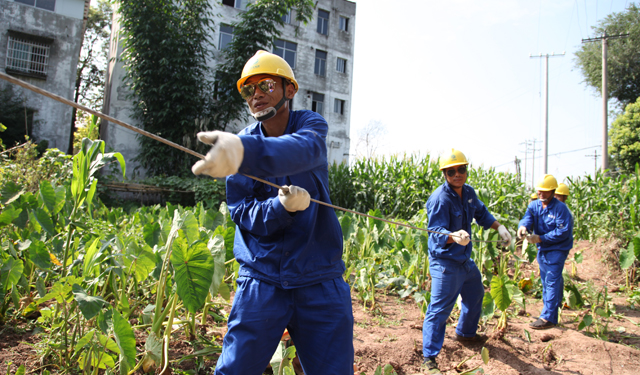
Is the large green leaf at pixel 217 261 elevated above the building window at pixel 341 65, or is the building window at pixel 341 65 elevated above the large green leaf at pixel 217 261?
the building window at pixel 341 65

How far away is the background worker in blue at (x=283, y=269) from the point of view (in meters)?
1.77

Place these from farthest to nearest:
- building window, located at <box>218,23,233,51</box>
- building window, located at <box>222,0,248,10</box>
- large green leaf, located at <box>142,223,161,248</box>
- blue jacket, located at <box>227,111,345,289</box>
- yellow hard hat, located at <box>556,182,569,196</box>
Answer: building window, located at <box>222,0,248,10</box> < building window, located at <box>218,23,233,51</box> < yellow hard hat, located at <box>556,182,569,196</box> < large green leaf, located at <box>142,223,161,248</box> < blue jacket, located at <box>227,111,345,289</box>

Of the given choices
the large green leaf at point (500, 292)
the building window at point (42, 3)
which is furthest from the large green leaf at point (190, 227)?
the building window at point (42, 3)

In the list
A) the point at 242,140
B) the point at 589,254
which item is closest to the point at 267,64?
the point at 242,140

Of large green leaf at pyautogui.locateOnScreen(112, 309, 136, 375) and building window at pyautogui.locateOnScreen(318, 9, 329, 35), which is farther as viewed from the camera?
building window at pyautogui.locateOnScreen(318, 9, 329, 35)

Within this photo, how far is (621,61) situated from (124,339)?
34.0 meters

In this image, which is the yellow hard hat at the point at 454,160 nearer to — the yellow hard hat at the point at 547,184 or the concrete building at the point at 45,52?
the yellow hard hat at the point at 547,184

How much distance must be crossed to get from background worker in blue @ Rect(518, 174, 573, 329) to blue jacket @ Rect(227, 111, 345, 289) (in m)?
3.46

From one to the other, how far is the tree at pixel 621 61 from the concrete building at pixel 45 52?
30.2 m

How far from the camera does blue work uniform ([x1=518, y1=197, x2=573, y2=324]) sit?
439 cm

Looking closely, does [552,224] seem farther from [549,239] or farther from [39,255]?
[39,255]

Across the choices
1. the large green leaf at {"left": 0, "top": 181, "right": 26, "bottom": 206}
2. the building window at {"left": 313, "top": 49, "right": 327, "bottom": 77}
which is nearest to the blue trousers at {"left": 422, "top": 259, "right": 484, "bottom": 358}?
the large green leaf at {"left": 0, "top": 181, "right": 26, "bottom": 206}

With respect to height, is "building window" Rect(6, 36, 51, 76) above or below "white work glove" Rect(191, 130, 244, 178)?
above

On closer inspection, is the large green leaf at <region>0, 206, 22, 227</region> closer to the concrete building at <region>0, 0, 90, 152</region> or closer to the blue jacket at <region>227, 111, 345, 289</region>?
the blue jacket at <region>227, 111, 345, 289</region>
